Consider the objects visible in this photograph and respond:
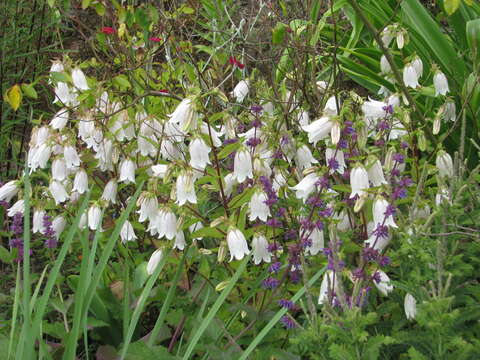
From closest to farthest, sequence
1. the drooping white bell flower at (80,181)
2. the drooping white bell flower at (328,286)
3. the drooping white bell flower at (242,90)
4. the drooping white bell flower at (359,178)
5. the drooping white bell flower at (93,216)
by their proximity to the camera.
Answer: the drooping white bell flower at (328,286)
the drooping white bell flower at (359,178)
the drooping white bell flower at (93,216)
the drooping white bell flower at (80,181)
the drooping white bell flower at (242,90)

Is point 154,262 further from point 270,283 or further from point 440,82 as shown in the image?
point 440,82

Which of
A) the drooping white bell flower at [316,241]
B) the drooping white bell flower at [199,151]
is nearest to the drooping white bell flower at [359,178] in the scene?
the drooping white bell flower at [316,241]

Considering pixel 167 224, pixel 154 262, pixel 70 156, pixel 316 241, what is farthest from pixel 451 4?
pixel 70 156

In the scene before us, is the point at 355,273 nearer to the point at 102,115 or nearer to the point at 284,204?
the point at 284,204

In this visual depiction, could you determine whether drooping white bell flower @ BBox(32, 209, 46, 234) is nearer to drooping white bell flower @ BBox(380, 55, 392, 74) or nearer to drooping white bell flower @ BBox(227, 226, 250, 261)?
drooping white bell flower @ BBox(227, 226, 250, 261)

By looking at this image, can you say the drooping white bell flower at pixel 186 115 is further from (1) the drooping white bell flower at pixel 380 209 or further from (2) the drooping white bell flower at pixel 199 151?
(1) the drooping white bell flower at pixel 380 209

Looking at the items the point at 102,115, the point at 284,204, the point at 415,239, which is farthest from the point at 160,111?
the point at 415,239
